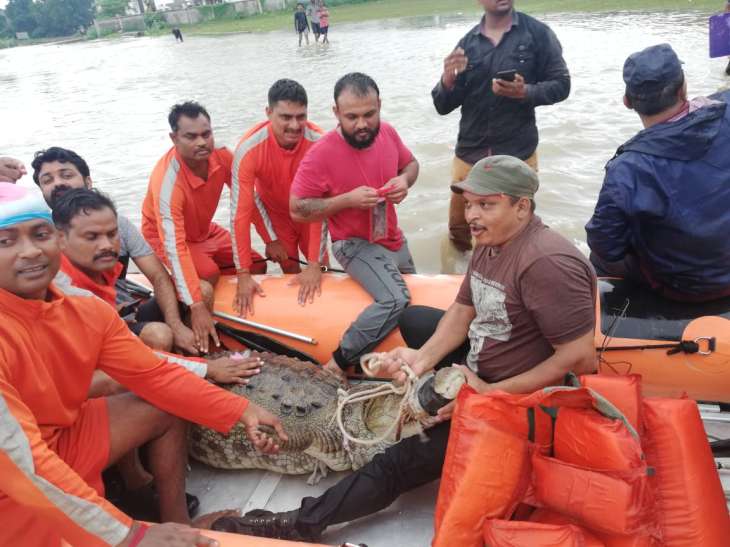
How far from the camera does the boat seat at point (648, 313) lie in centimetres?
281

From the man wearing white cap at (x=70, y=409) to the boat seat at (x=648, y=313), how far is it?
1747mm

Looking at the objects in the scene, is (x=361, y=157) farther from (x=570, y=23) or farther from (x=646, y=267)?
(x=570, y=23)

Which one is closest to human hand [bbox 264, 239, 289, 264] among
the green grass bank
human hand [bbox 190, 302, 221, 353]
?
human hand [bbox 190, 302, 221, 353]

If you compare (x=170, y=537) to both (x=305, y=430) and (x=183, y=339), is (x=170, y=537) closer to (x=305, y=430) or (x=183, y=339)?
(x=305, y=430)

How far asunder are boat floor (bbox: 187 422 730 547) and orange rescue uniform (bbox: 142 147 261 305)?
104cm

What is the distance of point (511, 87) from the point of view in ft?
12.7

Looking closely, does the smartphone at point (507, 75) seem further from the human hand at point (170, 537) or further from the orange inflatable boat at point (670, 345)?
the human hand at point (170, 537)

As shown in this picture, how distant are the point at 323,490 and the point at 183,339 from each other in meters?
1.18

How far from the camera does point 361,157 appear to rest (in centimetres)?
336

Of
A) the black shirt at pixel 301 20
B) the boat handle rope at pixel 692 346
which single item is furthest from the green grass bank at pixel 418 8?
the boat handle rope at pixel 692 346

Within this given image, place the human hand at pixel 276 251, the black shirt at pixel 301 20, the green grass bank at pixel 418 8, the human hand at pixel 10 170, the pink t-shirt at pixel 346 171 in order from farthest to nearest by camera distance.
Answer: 1. the black shirt at pixel 301 20
2. the green grass bank at pixel 418 8
3. the human hand at pixel 276 251
4. the human hand at pixel 10 170
5. the pink t-shirt at pixel 346 171

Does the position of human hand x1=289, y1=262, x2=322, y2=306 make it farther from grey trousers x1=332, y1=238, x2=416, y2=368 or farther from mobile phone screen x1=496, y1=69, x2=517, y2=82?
mobile phone screen x1=496, y1=69, x2=517, y2=82

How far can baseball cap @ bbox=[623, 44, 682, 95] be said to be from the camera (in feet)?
8.27

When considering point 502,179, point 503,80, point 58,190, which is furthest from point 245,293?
point 503,80
